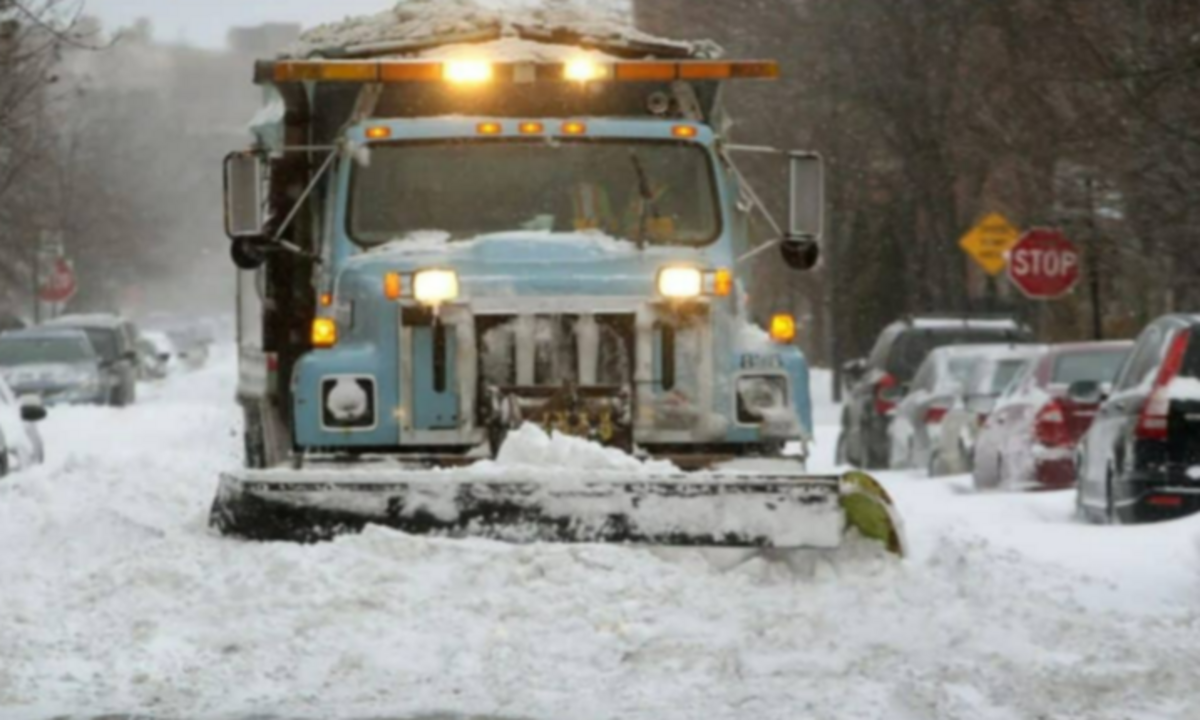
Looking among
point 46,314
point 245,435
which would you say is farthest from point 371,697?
point 46,314

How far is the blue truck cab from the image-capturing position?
13641 mm

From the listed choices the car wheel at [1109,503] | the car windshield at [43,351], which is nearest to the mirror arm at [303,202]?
the car wheel at [1109,503]

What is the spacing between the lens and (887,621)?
36.5 feet

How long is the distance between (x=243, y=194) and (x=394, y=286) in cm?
113

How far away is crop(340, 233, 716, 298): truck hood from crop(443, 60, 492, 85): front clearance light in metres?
0.96

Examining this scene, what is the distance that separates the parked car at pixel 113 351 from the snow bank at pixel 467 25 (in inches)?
1088

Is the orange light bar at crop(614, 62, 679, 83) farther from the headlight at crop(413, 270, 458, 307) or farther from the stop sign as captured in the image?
the stop sign

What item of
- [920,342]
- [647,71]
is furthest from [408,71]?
[920,342]

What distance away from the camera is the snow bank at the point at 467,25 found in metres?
15.7

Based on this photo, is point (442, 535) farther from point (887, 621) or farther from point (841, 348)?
point (841, 348)

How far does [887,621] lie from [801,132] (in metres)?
35.4

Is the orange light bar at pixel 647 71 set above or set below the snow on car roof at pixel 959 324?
above

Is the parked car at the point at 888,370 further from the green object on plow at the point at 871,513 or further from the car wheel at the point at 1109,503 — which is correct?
the green object on plow at the point at 871,513

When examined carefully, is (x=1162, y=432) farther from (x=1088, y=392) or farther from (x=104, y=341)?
(x=104, y=341)
